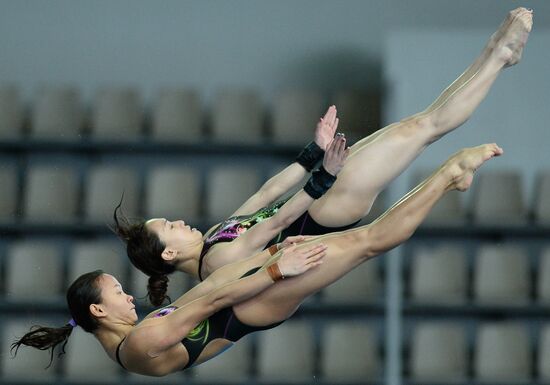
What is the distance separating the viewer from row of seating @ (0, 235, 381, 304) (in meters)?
6.07

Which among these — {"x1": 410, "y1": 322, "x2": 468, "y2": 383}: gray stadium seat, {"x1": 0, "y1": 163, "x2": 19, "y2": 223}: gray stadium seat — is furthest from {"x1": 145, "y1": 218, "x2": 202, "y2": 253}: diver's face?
{"x1": 0, "y1": 163, "x2": 19, "y2": 223}: gray stadium seat

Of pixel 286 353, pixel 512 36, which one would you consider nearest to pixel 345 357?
pixel 286 353

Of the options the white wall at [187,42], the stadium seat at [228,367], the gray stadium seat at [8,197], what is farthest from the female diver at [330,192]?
the white wall at [187,42]

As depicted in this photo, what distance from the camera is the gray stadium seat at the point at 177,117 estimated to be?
6.38m

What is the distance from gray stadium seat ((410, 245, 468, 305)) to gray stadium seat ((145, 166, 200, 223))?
47.4 inches

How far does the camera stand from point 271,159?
655 centimetres

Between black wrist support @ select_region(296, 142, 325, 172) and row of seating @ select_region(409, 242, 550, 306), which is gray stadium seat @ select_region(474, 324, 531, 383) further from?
black wrist support @ select_region(296, 142, 325, 172)

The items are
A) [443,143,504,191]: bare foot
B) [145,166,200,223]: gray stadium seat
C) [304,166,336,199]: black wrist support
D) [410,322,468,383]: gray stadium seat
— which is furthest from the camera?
[145,166,200,223]: gray stadium seat

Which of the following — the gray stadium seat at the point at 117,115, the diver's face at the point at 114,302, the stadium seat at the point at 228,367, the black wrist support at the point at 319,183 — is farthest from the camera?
the gray stadium seat at the point at 117,115

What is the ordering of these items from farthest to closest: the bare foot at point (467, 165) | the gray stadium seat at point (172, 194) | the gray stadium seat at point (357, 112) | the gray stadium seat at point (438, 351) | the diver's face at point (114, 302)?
the gray stadium seat at point (357, 112), the gray stadium seat at point (172, 194), the gray stadium seat at point (438, 351), the diver's face at point (114, 302), the bare foot at point (467, 165)

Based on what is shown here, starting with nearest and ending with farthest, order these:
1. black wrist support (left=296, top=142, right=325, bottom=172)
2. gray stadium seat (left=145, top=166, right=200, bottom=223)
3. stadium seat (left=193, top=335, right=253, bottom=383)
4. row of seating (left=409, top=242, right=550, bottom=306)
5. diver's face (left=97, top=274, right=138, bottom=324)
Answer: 1. diver's face (left=97, top=274, right=138, bottom=324)
2. black wrist support (left=296, top=142, right=325, bottom=172)
3. stadium seat (left=193, top=335, right=253, bottom=383)
4. row of seating (left=409, top=242, right=550, bottom=306)
5. gray stadium seat (left=145, top=166, right=200, bottom=223)

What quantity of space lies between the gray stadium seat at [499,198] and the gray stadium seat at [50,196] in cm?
215

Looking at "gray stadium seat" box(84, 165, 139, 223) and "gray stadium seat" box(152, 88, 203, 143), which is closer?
"gray stadium seat" box(84, 165, 139, 223)

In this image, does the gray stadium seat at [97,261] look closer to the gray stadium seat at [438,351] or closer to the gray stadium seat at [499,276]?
the gray stadium seat at [438,351]
